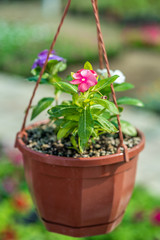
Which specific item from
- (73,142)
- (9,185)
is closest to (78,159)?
(73,142)

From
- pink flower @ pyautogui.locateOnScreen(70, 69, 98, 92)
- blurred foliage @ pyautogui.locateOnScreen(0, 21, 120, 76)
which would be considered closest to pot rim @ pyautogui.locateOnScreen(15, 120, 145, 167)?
pink flower @ pyautogui.locateOnScreen(70, 69, 98, 92)

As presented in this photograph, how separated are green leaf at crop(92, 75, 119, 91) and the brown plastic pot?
0.21m

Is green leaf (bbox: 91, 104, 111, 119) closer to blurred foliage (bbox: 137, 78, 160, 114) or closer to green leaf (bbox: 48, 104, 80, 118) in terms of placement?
green leaf (bbox: 48, 104, 80, 118)

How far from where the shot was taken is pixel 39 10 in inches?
658

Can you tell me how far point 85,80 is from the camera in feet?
3.66

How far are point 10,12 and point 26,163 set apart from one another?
14855 mm

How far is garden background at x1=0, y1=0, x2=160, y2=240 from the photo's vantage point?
2941mm

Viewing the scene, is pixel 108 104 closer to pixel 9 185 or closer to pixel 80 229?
pixel 80 229

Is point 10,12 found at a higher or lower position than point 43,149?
lower

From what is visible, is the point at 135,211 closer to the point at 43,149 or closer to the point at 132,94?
the point at 43,149

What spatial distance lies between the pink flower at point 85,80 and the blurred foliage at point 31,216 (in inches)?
71.7

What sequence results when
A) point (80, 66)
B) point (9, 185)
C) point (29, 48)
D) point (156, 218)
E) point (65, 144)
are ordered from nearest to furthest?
point (65, 144) < point (156, 218) < point (9, 185) < point (80, 66) < point (29, 48)

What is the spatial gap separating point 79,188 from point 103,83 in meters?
0.34

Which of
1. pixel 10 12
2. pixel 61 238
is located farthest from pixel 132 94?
pixel 10 12
